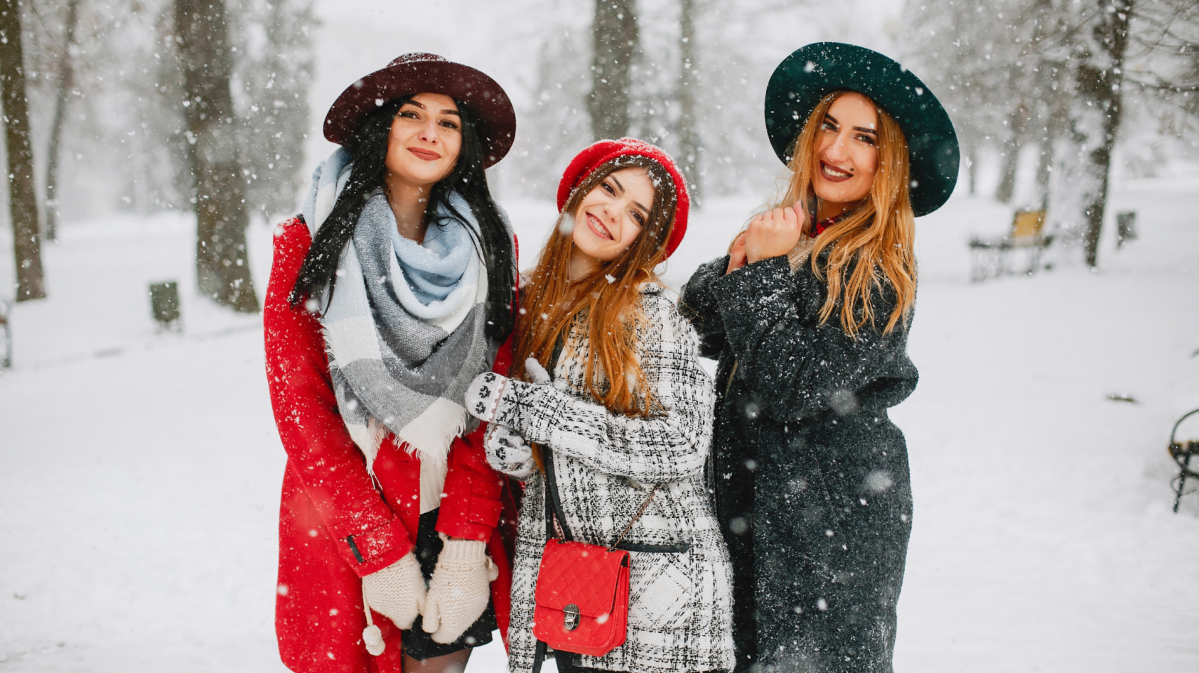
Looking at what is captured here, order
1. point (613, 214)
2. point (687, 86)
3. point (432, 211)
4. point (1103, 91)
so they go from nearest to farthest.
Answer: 1. point (613, 214)
2. point (432, 211)
3. point (1103, 91)
4. point (687, 86)

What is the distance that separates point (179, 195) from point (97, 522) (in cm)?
3021

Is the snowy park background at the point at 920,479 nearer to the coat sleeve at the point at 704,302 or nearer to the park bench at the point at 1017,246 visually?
the park bench at the point at 1017,246

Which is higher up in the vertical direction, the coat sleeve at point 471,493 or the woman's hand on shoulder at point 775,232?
the woman's hand on shoulder at point 775,232

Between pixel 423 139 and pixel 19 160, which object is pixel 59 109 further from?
pixel 423 139

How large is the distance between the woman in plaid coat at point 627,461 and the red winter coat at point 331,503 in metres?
0.18

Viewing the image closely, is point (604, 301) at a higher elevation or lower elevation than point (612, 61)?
lower

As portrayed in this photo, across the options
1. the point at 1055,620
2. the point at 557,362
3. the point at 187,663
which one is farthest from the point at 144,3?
the point at 1055,620

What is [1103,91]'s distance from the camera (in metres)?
10.8

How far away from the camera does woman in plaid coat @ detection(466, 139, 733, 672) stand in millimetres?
1748

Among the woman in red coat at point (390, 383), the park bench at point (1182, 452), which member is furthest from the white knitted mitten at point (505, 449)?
the park bench at point (1182, 452)

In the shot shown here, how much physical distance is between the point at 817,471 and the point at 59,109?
23765mm

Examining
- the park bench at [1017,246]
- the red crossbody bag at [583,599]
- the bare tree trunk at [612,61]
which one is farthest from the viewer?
the park bench at [1017,246]

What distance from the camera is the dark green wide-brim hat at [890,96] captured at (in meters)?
1.93

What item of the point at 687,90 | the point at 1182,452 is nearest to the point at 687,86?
the point at 687,90
